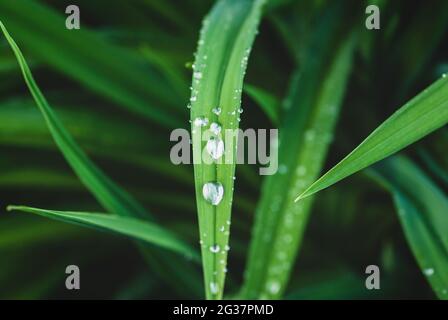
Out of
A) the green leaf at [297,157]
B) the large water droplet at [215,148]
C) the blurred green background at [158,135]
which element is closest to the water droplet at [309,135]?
the green leaf at [297,157]

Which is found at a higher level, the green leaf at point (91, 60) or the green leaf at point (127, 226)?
the green leaf at point (91, 60)

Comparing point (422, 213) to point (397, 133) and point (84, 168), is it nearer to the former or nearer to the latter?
point (397, 133)

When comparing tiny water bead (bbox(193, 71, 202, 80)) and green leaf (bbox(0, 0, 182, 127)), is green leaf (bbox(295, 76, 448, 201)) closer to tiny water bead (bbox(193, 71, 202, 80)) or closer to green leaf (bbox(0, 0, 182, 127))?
tiny water bead (bbox(193, 71, 202, 80))

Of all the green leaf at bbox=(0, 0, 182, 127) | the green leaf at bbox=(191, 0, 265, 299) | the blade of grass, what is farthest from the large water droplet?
the green leaf at bbox=(0, 0, 182, 127)

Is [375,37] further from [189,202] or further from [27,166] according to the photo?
[27,166]

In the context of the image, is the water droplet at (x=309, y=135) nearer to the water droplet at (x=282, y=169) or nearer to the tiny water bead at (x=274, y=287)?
the water droplet at (x=282, y=169)
